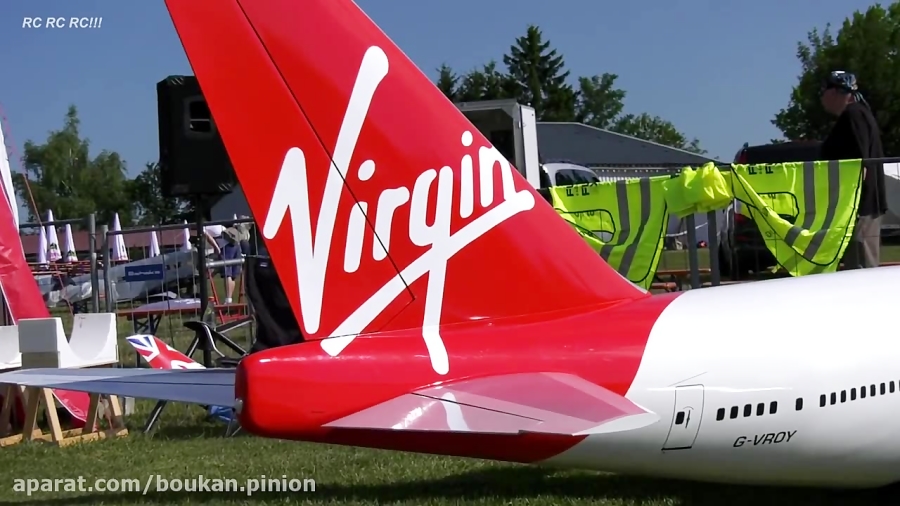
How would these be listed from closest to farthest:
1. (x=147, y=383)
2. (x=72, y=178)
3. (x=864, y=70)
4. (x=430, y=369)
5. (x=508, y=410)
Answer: (x=508, y=410)
(x=430, y=369)
(x=147, y=383)
(x=864, y=70)
(x=72, y=178)

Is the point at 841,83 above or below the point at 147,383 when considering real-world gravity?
above

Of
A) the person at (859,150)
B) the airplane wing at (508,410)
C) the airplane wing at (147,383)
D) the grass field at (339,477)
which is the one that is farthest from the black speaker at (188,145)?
the airplane wing at (508,410)

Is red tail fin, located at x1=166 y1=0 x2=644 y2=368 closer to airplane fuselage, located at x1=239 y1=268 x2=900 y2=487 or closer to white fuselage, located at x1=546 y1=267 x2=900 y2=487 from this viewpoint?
airplane fuselage, located at x1=239 y1=268 x2=900 y2=487

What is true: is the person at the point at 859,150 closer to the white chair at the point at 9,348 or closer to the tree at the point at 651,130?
the white chair at the point at 9,348

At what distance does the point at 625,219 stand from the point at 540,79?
81.2 metres

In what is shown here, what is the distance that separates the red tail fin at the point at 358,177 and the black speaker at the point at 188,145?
16.6 feet

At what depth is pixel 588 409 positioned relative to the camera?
10.2ft

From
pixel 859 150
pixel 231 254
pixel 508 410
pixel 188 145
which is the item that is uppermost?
pixel 188 145

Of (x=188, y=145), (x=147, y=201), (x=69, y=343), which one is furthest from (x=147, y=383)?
(x=147, y=201)

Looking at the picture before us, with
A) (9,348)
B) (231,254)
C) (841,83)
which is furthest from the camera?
(231,254)

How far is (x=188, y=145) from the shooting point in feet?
28.0

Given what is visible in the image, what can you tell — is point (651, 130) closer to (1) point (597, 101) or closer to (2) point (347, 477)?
(1) point (597, 101)

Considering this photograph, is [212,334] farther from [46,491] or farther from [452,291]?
[452,291]
